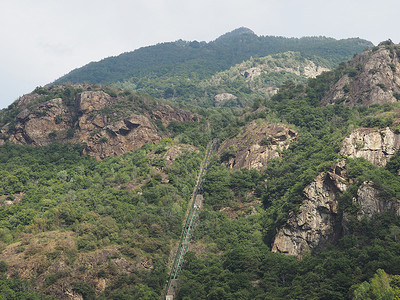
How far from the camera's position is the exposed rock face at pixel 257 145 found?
4920 inches

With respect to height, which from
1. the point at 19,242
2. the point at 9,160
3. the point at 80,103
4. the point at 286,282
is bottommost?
the point at 286,282

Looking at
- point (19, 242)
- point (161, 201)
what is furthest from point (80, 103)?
point (19, 242)

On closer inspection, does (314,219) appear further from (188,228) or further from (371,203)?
(188,228)

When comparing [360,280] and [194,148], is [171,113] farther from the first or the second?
[360,280]

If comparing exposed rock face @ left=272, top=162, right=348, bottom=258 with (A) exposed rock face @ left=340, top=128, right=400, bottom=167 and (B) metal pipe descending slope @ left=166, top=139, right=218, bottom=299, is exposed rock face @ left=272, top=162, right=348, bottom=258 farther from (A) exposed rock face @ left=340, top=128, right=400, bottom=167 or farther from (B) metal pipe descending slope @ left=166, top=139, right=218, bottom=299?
(B) metal pipe descending slope @ left=166, top=139, right=218, bottom=299

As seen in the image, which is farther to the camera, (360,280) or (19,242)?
(19,242)

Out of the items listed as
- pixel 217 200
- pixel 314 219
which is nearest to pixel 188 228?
pixel 217 200

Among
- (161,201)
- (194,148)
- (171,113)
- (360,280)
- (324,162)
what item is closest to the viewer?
(360,280)

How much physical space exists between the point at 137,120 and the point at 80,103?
21.3 m

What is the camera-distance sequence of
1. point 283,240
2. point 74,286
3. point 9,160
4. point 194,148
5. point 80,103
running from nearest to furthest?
1. point 74,286
2. point 283,240
3. point 9,160
4. point 194,148
5. point 80,103

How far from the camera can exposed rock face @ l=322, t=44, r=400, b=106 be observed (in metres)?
140

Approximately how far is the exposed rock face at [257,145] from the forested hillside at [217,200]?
39 cm

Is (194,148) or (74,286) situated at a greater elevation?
(194,148)

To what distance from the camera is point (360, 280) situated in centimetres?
6950
